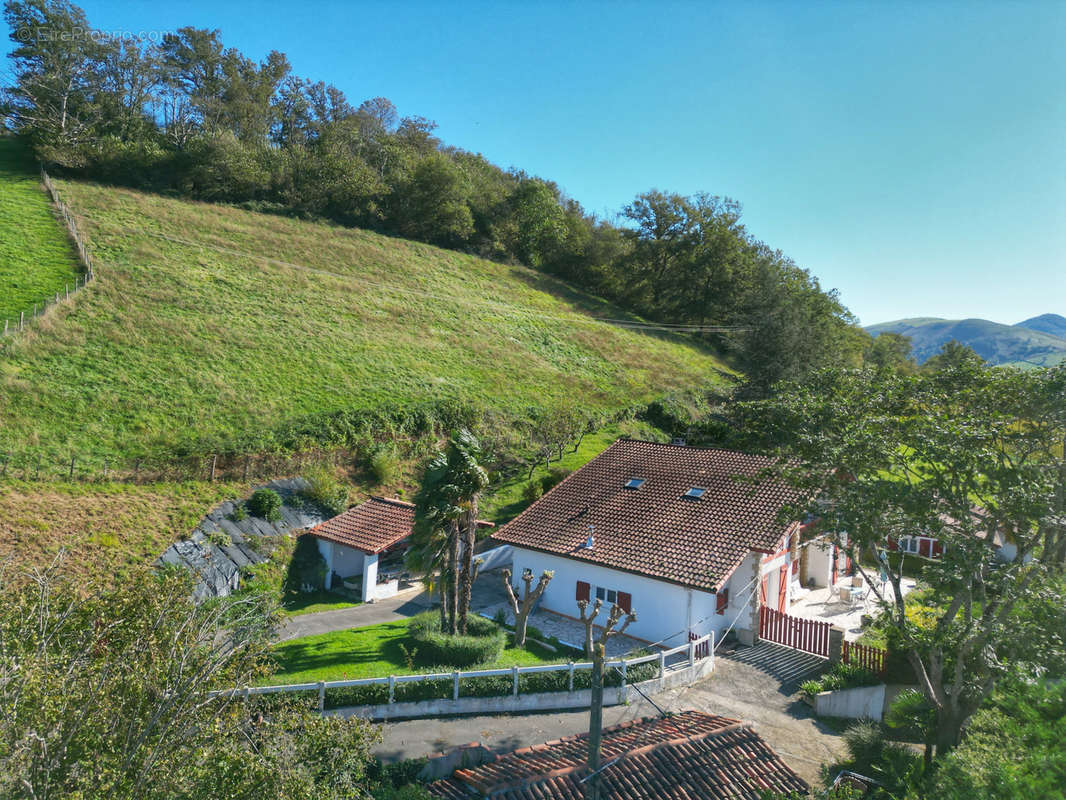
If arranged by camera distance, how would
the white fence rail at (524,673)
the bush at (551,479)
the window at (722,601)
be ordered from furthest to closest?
1. the bush at (551,479)
2. the window at (722,601)
3. the white fence rail at (524,673)

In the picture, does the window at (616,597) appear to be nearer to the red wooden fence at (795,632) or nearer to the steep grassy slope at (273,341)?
the red wooden fence at (795,632)

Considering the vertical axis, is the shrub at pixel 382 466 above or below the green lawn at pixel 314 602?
above

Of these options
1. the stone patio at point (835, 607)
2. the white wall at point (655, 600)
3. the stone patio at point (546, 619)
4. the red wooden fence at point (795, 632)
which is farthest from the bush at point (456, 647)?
the stone patio at point (835, 607)

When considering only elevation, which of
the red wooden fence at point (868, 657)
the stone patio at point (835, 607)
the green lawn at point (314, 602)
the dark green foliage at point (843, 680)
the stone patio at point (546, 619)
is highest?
the red wooden fence at point (868, 657)

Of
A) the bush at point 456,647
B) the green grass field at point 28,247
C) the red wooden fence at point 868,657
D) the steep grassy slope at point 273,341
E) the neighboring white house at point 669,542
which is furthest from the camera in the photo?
the green grass field at point 28,247

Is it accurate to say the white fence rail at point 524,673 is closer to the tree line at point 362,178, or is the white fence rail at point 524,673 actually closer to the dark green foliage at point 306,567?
the dark green foliage at point 306,567

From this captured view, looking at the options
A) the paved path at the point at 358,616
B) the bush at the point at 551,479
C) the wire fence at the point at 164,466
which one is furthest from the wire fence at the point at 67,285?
the bush at the point at 551,479

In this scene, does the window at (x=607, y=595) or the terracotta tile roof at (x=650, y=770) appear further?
the window at (x=607, y=595)
